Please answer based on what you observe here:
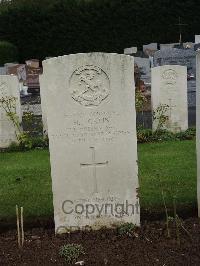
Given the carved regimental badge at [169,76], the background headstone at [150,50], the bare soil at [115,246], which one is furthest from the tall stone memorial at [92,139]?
the background headstone at [150,50]

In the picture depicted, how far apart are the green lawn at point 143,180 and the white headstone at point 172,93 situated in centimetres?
166

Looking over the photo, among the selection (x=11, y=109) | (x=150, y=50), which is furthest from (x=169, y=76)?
(x=150, y=50)

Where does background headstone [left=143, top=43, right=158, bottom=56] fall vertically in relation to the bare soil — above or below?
above

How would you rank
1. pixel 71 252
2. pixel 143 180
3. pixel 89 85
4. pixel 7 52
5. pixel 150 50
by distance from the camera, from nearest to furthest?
pixel 71 252 → pixel 89 85 → pixel 143 180 → pixel 150 50 → pixel 7 52

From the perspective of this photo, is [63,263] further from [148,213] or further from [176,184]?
[176,184]

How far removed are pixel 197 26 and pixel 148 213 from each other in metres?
22.7

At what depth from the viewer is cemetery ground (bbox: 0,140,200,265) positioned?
4285mm

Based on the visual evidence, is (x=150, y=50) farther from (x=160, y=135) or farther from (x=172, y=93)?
(x=160, y=135)

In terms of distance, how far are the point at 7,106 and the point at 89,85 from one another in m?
5.57

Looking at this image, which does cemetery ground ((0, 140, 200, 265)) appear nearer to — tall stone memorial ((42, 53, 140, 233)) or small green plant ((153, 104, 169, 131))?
tall stone memorial ((42, 53, 140, 233))

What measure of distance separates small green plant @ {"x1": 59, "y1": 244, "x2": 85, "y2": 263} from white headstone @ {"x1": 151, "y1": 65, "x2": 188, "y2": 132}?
21.7 feet

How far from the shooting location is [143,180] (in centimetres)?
643

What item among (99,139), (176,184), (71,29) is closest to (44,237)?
(99,139)

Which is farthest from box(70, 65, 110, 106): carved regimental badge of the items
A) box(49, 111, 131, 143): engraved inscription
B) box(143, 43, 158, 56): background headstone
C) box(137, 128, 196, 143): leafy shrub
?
box(143, 43, 158, 56): background headstone
